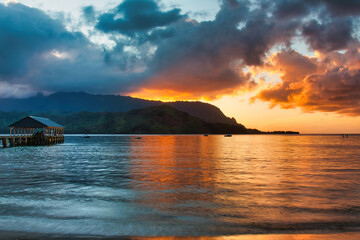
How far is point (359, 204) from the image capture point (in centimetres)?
1424

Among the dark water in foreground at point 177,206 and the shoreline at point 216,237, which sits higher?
the shoreline at point 216,237

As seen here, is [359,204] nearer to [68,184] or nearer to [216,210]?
[216,210]

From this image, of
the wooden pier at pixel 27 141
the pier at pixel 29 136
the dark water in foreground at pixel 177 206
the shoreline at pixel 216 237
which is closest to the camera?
the shoreline at pixel 216 237

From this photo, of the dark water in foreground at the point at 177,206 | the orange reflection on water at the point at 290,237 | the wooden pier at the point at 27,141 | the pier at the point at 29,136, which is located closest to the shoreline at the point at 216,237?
the orange reflection on water at the point at 290,237

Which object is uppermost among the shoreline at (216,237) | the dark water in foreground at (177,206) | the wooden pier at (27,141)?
the wooden pier at (27,141)

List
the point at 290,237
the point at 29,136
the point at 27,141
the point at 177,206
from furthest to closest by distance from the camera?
1. the point at 29,136
2. the point at 27,141
3. the point at 177,206
4. the point at 290,237

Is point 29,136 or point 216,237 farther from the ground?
point 29,136

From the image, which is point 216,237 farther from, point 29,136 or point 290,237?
point 29,136

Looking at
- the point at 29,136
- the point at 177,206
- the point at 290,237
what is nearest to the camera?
the point at 290,237

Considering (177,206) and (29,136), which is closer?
(177,206)

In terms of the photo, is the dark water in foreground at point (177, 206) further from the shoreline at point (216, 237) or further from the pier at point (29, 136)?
the pier at point (29, 136)

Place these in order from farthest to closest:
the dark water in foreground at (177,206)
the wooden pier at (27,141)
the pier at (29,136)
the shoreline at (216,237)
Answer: the wooden pier at (27,141) < the pier at (29,136) < the dark water in foreground at (177,206) < the shoreline at (216,237)

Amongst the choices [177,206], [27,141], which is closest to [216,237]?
[177,206]

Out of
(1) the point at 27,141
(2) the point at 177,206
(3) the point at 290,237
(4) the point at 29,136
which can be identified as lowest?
(2) the point at 177,206
